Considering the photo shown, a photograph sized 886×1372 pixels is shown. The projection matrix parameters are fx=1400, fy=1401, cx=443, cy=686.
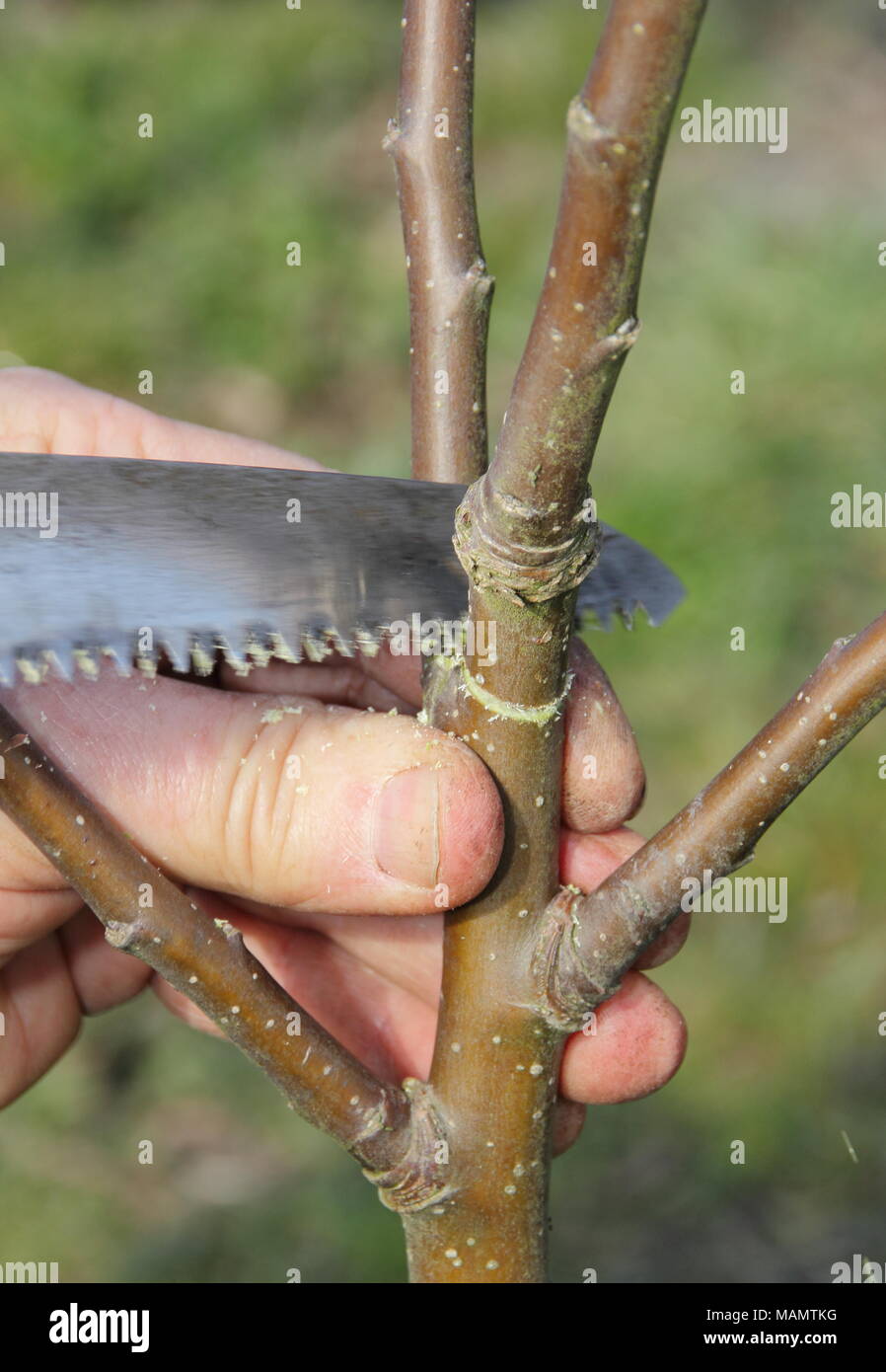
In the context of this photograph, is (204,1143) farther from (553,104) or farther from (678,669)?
(553,104)

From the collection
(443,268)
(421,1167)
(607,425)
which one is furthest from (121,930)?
(607,425)

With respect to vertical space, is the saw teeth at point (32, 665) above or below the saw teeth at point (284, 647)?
below

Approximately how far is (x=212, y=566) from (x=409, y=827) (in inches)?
8.7

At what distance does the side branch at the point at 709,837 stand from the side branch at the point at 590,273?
194 mm

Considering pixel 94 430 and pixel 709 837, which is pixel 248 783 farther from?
pixel 94 430

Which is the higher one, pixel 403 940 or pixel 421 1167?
pixel 403 940

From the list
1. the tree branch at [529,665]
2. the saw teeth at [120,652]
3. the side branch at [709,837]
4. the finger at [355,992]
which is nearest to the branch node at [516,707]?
the tree branch at [529,665]

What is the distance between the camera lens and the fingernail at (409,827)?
916 mm

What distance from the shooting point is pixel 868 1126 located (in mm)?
2133

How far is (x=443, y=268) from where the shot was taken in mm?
1077

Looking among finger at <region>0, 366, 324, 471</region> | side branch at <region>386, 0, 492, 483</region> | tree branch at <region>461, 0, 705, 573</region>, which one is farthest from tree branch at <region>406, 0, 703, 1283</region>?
finger at <region>0, 366, 324, 471</region>

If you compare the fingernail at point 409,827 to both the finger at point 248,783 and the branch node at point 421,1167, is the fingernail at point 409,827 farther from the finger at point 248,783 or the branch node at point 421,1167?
the branch node at point 421,1167

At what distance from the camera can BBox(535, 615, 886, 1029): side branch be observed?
0.85m
